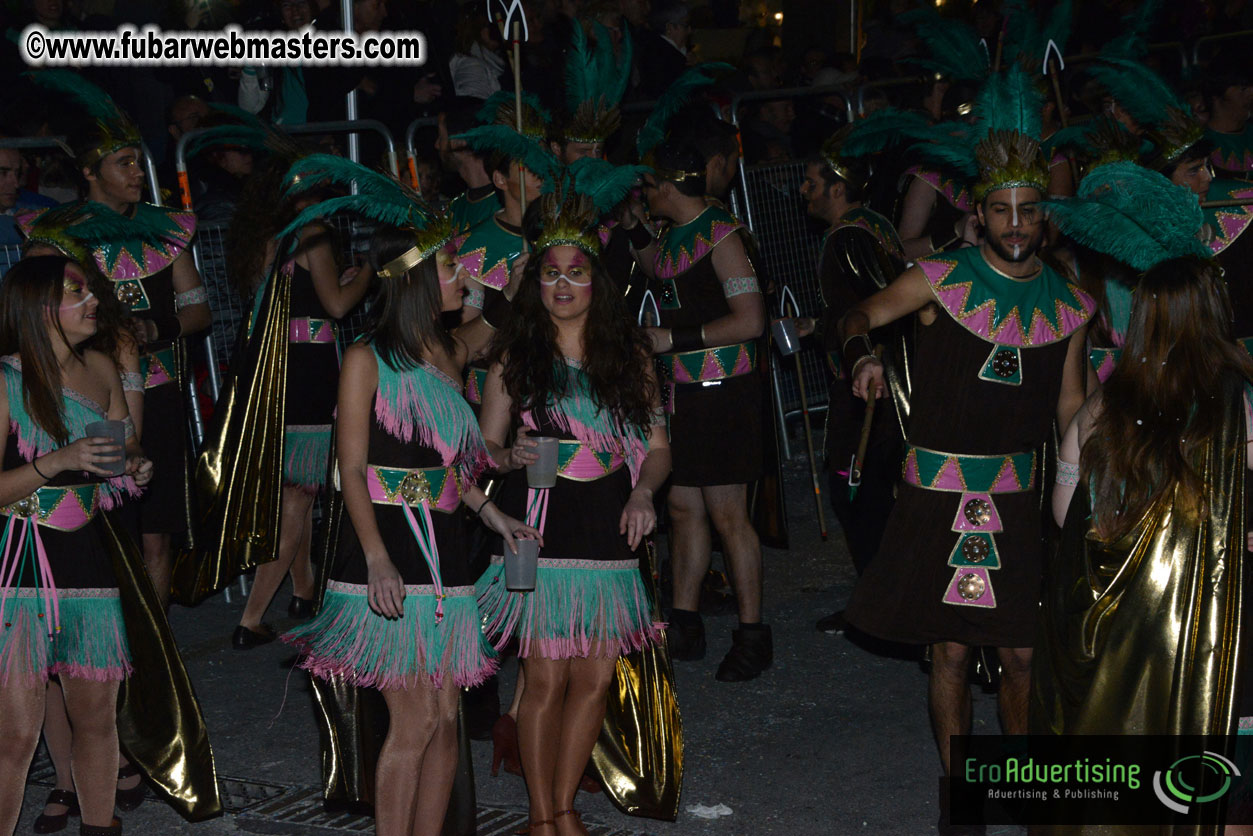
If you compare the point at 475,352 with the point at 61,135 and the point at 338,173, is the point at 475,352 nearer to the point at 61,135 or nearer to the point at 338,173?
the point at 338,173

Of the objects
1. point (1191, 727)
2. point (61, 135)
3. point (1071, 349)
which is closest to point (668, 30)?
point (61, 135)

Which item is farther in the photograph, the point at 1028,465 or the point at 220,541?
the point at 220,541

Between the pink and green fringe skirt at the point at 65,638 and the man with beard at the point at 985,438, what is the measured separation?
2373 mm

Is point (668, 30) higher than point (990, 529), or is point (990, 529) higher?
point (668, 30)

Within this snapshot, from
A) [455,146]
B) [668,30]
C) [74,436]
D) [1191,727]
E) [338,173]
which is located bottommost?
[1191,727]

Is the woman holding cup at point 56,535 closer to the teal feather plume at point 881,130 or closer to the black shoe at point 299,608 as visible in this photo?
the black shoe at point 299,608

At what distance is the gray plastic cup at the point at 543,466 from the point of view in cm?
451

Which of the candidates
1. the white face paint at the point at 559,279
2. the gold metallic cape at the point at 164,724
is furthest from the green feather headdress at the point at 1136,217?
the gold metallic cape at the point at 164,724

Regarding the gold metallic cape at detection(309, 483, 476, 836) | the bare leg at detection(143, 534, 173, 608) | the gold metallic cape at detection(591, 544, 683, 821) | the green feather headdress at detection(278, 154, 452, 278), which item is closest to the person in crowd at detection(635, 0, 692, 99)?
the bare leg at detection(143, 534, 173, 608)

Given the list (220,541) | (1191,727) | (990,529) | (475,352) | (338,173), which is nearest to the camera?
(1191,727)

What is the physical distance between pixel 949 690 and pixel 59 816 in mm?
3002

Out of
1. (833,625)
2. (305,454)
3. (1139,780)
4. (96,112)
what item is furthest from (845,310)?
(96,112)

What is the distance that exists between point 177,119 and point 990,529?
5.80 m

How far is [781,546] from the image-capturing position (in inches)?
297
